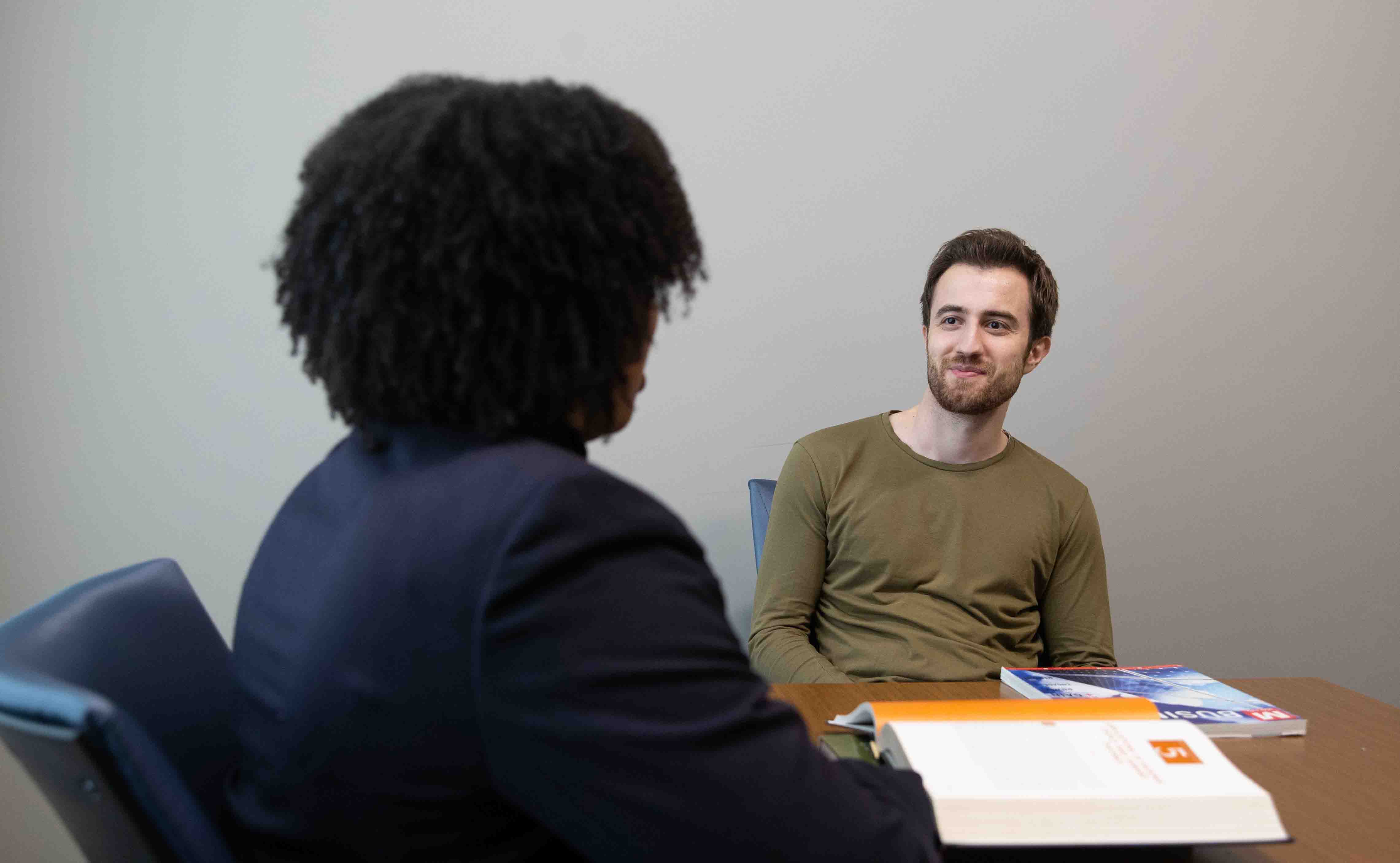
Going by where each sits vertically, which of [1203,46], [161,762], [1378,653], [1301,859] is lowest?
[1378,653]

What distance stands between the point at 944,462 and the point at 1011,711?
847 millimetres

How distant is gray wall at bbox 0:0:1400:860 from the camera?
1.88 m

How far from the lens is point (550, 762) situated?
54 cm

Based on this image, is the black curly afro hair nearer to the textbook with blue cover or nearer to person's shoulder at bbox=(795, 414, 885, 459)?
the textbook with blue cover

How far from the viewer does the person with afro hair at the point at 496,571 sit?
1.78 feet

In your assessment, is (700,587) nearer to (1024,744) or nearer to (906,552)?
(1024,744)

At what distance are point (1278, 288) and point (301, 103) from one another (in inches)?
90.1

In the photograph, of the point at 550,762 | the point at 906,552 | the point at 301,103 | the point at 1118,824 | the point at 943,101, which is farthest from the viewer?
the point at 943,101

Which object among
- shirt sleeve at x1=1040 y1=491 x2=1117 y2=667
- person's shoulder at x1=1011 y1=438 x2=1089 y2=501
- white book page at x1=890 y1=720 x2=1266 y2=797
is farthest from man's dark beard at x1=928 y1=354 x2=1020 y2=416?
white book page at x1=890 y1=720 x2=1266 y2=797

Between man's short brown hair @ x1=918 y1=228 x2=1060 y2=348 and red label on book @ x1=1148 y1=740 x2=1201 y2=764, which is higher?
man's short brown hair @ x1=918 y1=228 x2=1060 y2=348

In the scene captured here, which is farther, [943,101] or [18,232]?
[943,101]

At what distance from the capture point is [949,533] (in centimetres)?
164

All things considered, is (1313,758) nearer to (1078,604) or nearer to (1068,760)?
(1068,760)

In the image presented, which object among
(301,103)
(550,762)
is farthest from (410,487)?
(301,103)
